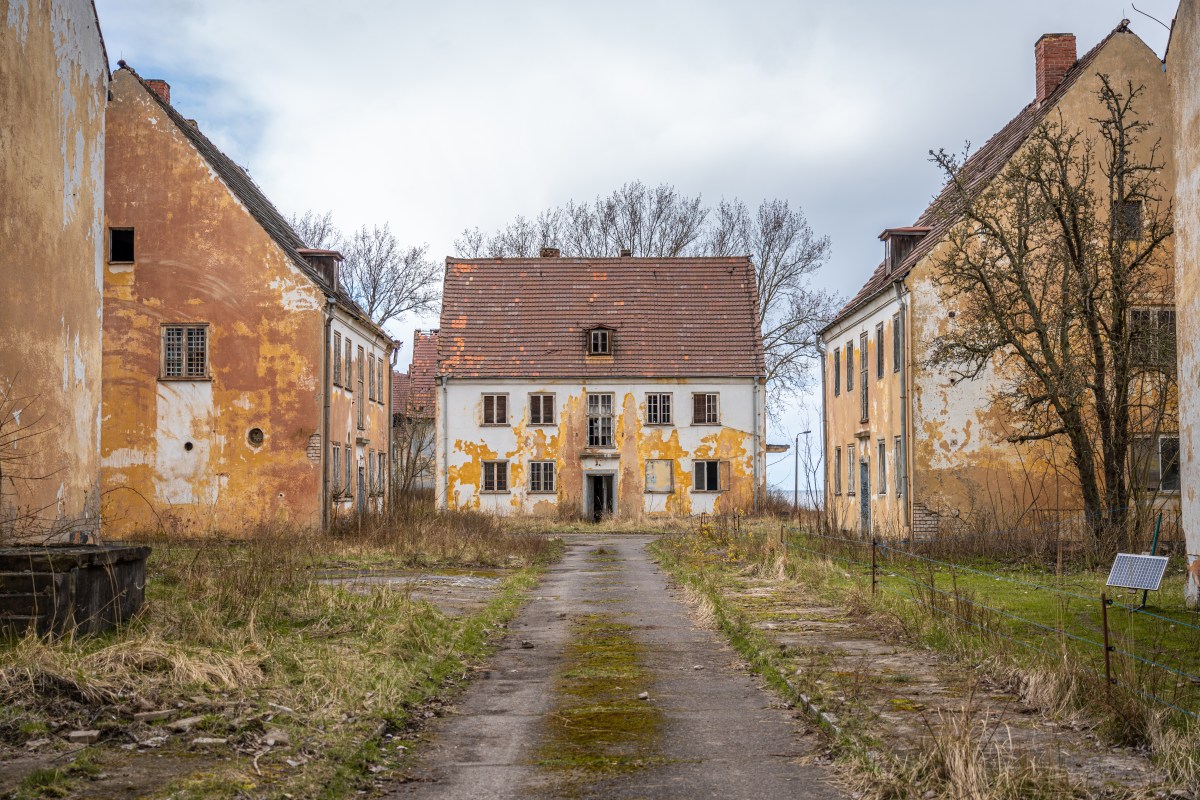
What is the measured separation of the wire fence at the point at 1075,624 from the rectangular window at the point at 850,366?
14.1m

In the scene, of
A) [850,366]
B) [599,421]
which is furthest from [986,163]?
[599,421]

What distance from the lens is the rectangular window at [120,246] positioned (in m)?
29.4

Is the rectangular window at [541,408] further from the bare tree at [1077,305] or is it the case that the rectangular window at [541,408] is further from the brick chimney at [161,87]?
the bare tree at [1077,305]

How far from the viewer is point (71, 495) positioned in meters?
16.2

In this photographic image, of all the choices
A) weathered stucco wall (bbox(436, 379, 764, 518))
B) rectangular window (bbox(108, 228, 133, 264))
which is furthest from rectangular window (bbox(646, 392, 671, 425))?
rectangular window (bbox(108, 228, 133, 264))

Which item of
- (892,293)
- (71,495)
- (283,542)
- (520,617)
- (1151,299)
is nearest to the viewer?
(520,617)

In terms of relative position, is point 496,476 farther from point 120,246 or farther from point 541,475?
point 120,246

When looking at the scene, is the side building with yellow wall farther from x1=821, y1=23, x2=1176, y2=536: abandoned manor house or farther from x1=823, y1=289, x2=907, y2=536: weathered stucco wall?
x1=821, y1=23, x2=1176, y2=536: abandoned manor house

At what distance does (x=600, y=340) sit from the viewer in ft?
148

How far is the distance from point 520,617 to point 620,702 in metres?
5.58

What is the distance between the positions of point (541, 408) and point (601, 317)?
4549mm

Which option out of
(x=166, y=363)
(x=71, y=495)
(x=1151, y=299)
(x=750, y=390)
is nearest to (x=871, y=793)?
(x=71, y=495)

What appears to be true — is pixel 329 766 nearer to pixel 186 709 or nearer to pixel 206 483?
pixel 186 709

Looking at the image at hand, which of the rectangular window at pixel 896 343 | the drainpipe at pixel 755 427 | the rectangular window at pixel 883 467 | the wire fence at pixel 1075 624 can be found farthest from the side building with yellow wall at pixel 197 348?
the drainpipe at pixel 755 427
